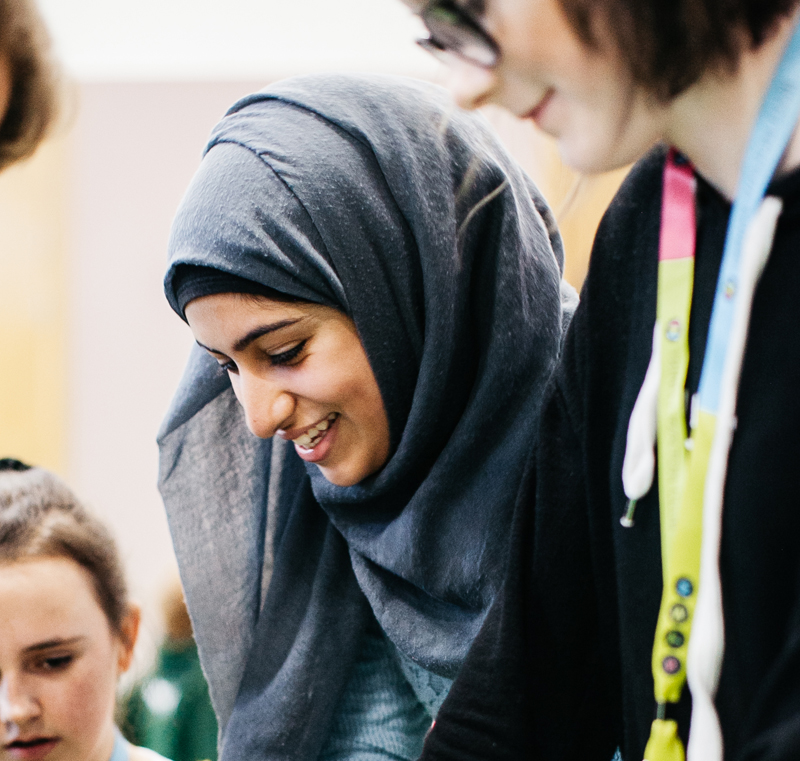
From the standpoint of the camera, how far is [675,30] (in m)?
0.58

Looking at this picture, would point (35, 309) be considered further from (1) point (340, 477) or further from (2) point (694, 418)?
(2) point (694, 418)

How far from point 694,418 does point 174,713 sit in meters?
1.13

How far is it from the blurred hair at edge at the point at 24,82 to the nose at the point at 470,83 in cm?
79

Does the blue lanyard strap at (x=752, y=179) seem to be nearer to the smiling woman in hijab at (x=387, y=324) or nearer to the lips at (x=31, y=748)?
the smiling woman in hijab at (x=387, y=324)

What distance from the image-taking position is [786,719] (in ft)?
1.78

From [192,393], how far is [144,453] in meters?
1.66

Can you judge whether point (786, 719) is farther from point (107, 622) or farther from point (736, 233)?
point (107, 622)

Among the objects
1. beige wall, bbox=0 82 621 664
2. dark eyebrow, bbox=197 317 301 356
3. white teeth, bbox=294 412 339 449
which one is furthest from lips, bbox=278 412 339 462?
beige wall, bbox=0 82 621 664

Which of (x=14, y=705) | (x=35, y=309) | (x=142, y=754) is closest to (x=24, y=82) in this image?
(x=14, y=705)

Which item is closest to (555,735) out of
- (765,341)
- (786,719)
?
(786,719)

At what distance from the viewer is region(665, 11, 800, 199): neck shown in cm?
60

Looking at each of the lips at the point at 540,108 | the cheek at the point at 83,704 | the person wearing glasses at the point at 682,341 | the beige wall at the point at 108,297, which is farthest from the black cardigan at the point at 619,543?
the beige wall at the point at 108,297

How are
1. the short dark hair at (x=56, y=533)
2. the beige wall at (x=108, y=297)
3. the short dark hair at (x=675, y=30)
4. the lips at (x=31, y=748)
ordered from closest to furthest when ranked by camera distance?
the short dark hair at (x=675, y=30), the lips at (x=31, y=748), the short dark hair at (x=56, y=533), the beige wall at (x=108, y=297)

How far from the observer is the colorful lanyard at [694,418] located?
59 centimetres
